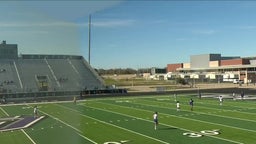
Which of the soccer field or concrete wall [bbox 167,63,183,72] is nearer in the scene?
the soccer field

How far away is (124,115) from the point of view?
22.4m

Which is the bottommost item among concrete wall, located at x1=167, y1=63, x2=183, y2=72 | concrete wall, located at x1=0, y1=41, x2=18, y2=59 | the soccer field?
the soccer field

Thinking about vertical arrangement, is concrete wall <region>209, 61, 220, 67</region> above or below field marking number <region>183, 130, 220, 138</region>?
above

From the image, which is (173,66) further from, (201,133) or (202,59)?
(201,133)

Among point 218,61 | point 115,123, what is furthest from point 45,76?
point 218,61

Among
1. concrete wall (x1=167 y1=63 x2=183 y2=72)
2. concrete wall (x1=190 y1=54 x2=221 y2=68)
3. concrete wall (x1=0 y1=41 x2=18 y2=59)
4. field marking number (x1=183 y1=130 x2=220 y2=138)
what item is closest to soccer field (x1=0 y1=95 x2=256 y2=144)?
field marking number (x1=183 y1=130 x2=220 y2=138)

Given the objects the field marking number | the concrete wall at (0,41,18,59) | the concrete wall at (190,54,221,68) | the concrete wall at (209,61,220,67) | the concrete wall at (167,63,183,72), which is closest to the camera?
the concrete wall at (0,41,18,59)

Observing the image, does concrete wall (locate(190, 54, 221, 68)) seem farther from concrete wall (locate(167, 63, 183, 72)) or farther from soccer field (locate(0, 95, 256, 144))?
soccer field (locate(0, 95, 256, 144))

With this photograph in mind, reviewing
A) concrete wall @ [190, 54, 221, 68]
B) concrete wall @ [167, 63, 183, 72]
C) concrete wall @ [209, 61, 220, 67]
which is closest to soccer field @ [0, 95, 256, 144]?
concrete wall @ [209, 61, 220, 67]

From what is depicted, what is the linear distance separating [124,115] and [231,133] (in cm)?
856

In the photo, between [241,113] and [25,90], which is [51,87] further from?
[241,113]

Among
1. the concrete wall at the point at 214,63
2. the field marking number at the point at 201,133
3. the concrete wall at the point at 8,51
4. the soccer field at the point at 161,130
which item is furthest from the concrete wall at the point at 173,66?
the concrete wall at the point at 8,51

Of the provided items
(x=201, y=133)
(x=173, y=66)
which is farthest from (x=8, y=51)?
(x=173, y=66)

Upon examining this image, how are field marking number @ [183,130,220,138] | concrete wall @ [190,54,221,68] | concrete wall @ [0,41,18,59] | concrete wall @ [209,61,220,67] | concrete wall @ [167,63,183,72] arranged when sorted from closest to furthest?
concrete wall @ [0,41,18,59] → field marking number @ [183,130,220,138] → concrete wall @ [209,61,220,67] → concrete wall @ [190,54,221,68] → concrete wall @ [167,63,183,72]
